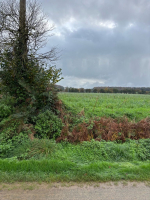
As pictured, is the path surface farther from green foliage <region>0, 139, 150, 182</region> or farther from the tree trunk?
the tree trunk

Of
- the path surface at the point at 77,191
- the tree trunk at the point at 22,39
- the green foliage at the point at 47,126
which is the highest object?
the tree trunk at the point at 22,39

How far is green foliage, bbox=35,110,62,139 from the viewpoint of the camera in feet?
20.7

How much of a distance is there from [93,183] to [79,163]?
946 millimetres

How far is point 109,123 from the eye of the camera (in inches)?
286

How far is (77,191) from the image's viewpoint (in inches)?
126

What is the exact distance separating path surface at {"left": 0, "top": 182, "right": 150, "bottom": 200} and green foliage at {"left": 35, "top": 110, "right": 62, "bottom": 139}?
2.97 m

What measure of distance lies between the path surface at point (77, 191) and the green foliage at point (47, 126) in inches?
117

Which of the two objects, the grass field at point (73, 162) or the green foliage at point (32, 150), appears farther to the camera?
the green foliage at point (32, 150)

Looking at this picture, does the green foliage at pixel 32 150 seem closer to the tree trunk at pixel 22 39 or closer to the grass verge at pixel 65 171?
the grass verge at pixel 65 171

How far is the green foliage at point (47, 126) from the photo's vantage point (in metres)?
6.32

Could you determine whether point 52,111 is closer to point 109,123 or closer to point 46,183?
point 109,123

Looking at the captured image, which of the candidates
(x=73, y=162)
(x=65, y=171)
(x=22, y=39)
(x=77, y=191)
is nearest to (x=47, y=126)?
(x=73, y=162)

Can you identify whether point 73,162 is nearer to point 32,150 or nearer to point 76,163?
point 76,163

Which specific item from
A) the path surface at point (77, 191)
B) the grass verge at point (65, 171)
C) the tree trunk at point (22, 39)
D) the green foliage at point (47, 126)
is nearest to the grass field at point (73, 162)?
the grass verge at point (65, 171)
